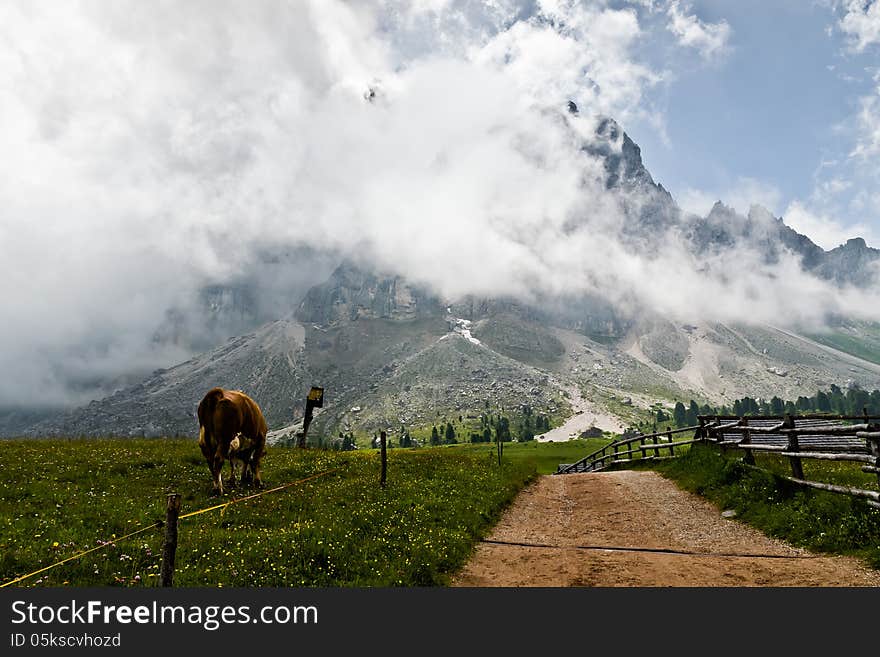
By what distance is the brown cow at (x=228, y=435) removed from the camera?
19.1 meters

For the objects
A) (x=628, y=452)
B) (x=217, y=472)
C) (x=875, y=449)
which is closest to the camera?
(x=875, y=449)

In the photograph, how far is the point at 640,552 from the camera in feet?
42.3

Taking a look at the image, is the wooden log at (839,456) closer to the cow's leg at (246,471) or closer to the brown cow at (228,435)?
the brown cow at (228,435)

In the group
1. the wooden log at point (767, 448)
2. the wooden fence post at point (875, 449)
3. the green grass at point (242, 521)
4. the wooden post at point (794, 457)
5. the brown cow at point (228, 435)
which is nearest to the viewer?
the green grass at point (242, 521)

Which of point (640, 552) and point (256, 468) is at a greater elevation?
point (256, 468)

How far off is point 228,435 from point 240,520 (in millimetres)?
5804

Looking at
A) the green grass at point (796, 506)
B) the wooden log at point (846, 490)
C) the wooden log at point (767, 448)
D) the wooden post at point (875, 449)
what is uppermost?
the wooden post at point (875, 449)

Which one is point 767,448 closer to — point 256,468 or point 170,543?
point 256,468

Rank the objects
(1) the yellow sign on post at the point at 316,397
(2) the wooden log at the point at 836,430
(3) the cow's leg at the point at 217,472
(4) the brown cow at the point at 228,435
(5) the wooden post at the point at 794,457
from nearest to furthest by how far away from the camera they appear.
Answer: (2) the wooden log at the point at 836,430 → (5) the wooden post at the point at 794,457 → (3) the cow's leg at the point at 217,472 → (4) the brown cow at the point at 228,435 → (1) the yellow sign on post at the point at 316,397

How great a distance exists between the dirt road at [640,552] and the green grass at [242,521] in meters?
1.11

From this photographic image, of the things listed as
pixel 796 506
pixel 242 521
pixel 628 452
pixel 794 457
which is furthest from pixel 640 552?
pixel 628 452

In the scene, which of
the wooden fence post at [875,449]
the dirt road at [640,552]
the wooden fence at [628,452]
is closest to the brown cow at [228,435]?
the dirt road at [640,552]

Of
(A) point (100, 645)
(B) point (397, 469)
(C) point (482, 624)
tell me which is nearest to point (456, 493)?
(B) point (397, 469)

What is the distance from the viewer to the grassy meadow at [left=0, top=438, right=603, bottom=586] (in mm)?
10148
